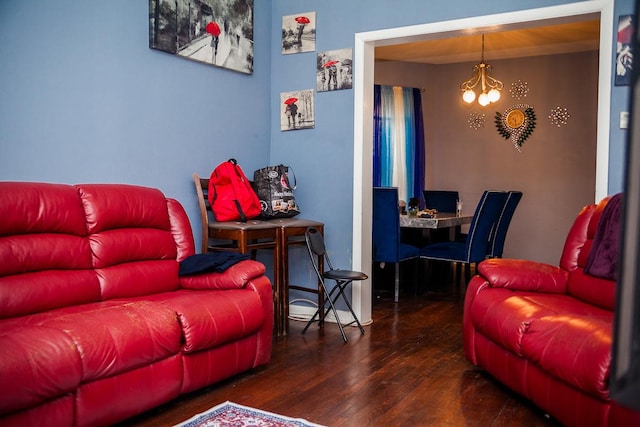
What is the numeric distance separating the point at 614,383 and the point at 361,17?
4006 millimetres

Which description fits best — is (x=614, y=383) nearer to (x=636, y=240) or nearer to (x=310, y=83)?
(x=636, y=240)

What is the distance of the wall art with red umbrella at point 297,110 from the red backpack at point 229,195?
0.73 meters

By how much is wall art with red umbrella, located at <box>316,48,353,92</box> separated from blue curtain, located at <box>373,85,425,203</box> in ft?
10.5

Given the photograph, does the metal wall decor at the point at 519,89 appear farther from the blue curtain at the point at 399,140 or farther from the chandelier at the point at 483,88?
the blue curtain at the point at 399,140

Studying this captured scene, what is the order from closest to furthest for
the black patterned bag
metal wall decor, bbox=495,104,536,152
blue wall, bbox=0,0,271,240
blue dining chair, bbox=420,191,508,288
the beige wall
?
blue wall, bbox=0,0,271,240, the black patterned bag, blue dining chair, bbox=420,191,508,288, the beige wall, metal wall decor, bbox=495,104,536,152

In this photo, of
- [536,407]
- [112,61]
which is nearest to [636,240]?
[536,407]

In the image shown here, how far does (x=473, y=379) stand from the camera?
2982 millimetres

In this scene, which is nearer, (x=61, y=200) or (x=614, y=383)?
(x=614, y=383)

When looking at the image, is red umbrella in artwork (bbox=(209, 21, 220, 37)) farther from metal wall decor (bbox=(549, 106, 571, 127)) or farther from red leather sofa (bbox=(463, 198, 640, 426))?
metal wall decor (bbox=(549, 106, 571, 127))

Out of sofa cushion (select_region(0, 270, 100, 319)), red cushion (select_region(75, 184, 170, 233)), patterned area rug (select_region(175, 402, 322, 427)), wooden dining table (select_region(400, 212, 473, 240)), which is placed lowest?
patterned area rug (select_region(175, 402, 322, 427))

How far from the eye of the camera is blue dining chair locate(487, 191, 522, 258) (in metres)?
5.69

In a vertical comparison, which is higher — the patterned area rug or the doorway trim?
the doorway trim

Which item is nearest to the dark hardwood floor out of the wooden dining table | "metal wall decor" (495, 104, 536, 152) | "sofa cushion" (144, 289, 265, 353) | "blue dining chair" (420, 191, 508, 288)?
"sofa cushion" (144, 289, 265, 353)

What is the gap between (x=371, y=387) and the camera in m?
2.82
